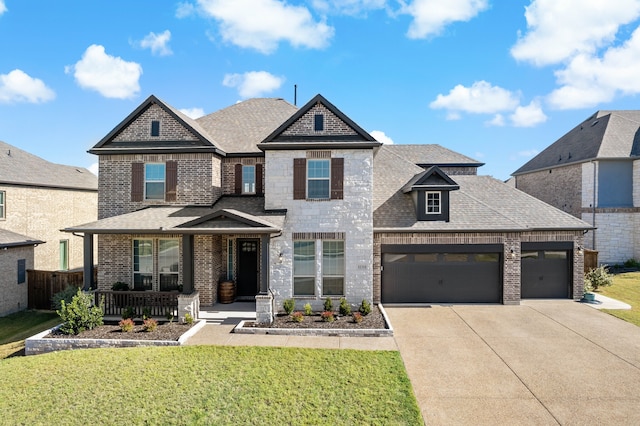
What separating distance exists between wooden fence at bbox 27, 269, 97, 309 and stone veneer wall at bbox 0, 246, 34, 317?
301 millimetres

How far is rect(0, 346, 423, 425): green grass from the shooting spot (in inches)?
257

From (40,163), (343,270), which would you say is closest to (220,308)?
(343,270)

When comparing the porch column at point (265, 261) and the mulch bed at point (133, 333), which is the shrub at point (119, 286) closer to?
the mulch bed at point (133, 333)

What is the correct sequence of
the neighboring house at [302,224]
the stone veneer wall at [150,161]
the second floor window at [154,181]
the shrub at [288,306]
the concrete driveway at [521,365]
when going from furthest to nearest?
the second floor window at [154,181], the stone veneer wall at [150,161], the neighboring house at [302,224], the shrub at [288,306], the concrete driveway at [521,365]

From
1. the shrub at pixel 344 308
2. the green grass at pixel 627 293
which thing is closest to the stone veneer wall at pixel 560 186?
the green grass at pixel 627 293

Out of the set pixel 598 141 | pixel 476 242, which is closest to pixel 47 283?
pixel 476 242

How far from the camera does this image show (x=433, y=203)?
1521cm

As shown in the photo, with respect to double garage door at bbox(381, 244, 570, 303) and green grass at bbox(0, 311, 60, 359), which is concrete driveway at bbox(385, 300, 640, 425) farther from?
green grass at bbox(0, 311, 60, 359)

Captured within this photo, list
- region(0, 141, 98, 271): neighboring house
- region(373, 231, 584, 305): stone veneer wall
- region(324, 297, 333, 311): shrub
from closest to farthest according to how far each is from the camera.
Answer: region(324, 297, 333, 311): shrub < region(373, 231, 584, 305): stone veneer wall < region(0, 141, 98, 271): neighboring house

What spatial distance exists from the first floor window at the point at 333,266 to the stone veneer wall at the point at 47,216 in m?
15.8

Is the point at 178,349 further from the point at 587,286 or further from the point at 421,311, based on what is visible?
the point at 587,286

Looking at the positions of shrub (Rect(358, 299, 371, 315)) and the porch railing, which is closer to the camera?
the porch railing

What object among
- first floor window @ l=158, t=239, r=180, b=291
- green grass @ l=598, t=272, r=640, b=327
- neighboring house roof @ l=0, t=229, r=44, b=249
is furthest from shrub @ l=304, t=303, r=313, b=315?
neighboring house roof @ l=0, t=229, r=44, b=249

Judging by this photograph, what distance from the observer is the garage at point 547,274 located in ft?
50.9
